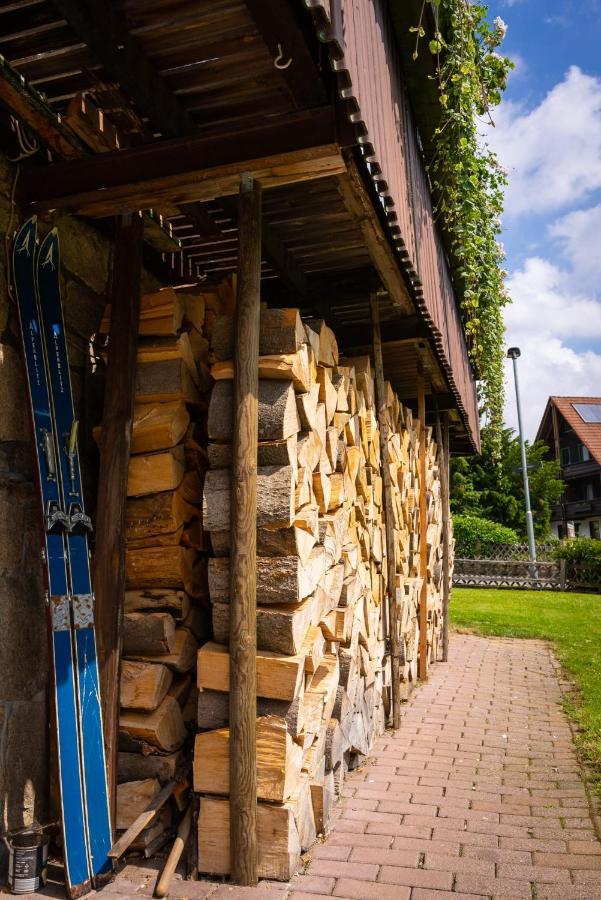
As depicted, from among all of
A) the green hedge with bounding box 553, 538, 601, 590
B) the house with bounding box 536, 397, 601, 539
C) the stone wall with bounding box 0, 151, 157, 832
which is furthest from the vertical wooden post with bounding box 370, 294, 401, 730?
the house with bounding box 536, 397, 601, 539

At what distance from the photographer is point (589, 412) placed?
34938 millimetres

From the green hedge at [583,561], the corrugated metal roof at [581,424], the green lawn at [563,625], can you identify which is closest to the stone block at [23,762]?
the green lawn at [563,625]

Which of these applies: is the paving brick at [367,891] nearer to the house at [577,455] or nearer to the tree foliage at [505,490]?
the tree foliage at [505,490]

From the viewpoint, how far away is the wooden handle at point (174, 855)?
2617 millimetres

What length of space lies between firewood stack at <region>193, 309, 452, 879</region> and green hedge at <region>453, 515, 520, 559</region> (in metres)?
17.6

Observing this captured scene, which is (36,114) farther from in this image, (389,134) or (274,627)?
(274,627)

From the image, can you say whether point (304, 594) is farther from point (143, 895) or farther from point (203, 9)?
point (203, 9)

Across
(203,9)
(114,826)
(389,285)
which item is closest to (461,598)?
(389,285)

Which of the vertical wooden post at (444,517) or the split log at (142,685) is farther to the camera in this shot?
the vertical wooden post at (444,517)

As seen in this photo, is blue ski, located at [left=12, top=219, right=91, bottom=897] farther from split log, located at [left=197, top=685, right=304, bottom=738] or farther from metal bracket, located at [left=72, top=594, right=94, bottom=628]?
split log, located at [left=197, top=685, right=304, bottom=738]

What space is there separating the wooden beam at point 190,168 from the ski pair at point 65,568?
222 mm

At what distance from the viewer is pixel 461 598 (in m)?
14.9

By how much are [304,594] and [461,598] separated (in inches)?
499

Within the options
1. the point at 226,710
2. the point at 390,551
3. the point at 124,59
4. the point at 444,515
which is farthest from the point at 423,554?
the point at 124,59
